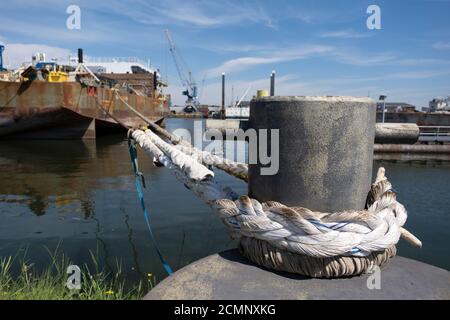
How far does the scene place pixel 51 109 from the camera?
2275 centimetres

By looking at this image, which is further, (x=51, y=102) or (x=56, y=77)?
(x=56, y=77)

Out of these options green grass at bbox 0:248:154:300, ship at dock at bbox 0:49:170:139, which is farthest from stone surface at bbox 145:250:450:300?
ship at dock at bbox 0:49:170:139

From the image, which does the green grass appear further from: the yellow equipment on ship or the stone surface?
the yellow equipment on ship

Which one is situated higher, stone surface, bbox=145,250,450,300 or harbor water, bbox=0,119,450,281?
stone surface, bbox=145,250,450,300

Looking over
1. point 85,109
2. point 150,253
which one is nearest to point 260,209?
point 150,253

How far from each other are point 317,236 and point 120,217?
7026 millimetres

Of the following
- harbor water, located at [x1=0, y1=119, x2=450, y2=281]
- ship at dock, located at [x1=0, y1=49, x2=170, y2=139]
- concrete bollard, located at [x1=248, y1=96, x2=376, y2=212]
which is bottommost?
harbor water, located at [x1=0, y1=119, x2=450, y2=281]

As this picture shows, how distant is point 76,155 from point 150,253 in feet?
47.0

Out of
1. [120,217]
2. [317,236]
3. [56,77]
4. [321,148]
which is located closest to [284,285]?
[317,236]

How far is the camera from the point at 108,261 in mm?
5977

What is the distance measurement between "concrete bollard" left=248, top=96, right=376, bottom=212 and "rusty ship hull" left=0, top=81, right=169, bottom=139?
64.4 ft

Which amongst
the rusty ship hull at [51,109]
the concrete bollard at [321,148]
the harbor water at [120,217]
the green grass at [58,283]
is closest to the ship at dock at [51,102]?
the rusty ship hull at [51,109]

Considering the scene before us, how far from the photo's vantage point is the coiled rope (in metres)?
1.93

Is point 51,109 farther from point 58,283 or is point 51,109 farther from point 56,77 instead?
point 58,283
